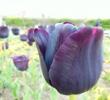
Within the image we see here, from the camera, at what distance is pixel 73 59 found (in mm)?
638

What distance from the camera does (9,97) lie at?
1.89 metres

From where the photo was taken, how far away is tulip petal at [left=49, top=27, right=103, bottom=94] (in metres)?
0.63

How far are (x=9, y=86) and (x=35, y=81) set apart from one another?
11 centimetres

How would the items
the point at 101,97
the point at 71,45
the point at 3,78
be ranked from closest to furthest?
the point at 71,45, the point at 101,97, the point at 3,78

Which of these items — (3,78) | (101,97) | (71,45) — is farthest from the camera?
(3,78)

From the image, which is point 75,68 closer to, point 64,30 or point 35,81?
point 64,30

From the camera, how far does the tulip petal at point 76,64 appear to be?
627mm

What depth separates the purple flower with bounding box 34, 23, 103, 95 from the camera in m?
0.63

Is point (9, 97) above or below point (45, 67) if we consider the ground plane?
below

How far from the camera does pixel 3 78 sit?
1.87 meters

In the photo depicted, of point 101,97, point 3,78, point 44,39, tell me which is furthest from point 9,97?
point 44,39

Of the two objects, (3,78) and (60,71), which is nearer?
(60,71)

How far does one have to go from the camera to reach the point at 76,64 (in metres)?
0.64

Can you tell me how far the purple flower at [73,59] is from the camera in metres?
0.63
